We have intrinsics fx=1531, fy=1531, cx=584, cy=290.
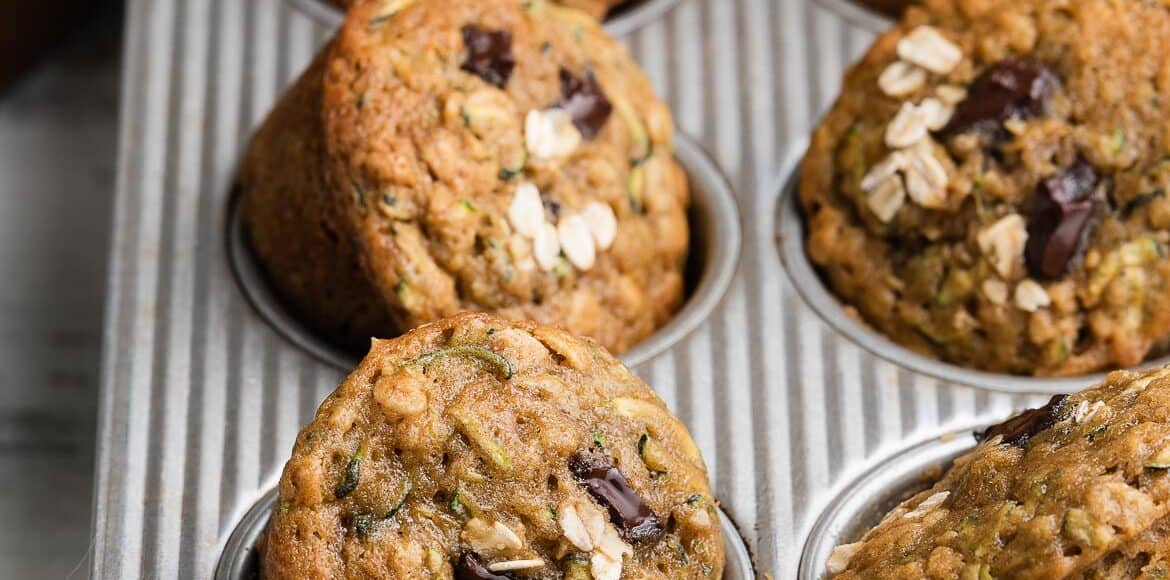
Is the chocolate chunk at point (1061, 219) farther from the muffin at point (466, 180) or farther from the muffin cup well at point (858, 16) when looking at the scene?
the muffin cup well at point (858, 16)

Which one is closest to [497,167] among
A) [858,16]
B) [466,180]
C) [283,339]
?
[466,180]

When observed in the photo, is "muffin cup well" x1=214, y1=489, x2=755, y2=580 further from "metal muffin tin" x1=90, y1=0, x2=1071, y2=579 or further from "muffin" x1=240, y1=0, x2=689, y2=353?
"muffin" x1=240, y1=0, x2=689, y2=353

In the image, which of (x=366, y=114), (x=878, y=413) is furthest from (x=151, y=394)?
(x=878, y=413)

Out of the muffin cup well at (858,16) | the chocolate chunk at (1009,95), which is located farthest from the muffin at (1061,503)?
the muffin cup well at (858,16)

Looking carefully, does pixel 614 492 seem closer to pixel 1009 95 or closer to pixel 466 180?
pixel 466 180

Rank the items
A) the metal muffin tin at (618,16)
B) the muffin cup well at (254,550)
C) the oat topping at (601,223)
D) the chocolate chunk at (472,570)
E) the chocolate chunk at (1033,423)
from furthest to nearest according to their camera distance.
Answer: the metal muffin tin at (618,16)
the oat topping at (601,223)
the muffin cup well at (254,550)
the chocolate chunk at (1033,423)
the chocolate chunk at (472,570)

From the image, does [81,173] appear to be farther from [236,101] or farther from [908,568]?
[908,568]

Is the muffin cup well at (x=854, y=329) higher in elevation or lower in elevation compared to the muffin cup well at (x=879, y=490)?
higher
